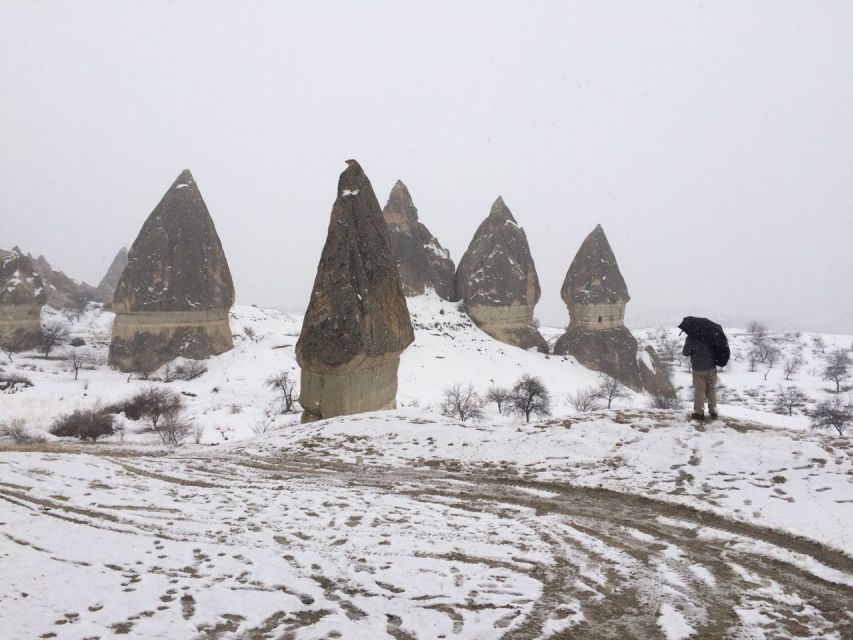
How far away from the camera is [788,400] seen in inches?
943

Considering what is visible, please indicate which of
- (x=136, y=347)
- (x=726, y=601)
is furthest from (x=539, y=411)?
(x=136, y=347)

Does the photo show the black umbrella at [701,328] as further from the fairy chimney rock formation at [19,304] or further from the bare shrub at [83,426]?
the fairy chimney rock formation at [19,304]

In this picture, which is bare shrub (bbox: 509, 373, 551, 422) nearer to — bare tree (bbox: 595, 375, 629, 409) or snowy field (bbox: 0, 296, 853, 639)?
bare tree (bbox: 595, 375, 629, 409)

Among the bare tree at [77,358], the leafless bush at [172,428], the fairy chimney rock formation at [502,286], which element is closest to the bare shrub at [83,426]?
the leafless bush at [172,428]

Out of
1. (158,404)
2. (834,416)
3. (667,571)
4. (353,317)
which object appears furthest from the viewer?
(834,416)

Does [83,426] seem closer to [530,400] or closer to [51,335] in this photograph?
[530,400]

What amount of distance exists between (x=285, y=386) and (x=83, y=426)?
6.85m

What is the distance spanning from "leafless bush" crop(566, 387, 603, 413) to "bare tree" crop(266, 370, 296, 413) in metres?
11.1

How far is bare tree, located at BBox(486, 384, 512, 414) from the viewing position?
20.1 meters

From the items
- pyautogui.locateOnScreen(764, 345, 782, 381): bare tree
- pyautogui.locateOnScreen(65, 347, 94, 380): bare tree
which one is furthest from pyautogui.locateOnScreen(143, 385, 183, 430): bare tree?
pyautogui.locateOnScreen(764, 345, 782, 381): bare tree

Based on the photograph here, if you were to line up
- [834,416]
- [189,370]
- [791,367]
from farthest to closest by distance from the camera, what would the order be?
[791,367], [189,370], [834,416]

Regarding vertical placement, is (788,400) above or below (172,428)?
above

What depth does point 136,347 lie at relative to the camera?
948 inches

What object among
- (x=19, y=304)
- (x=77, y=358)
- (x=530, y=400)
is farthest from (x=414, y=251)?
(x=19, y=304)
